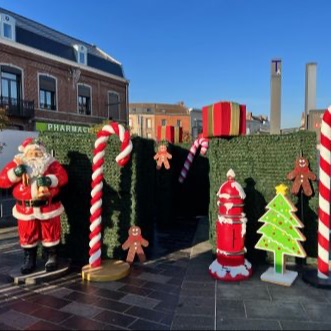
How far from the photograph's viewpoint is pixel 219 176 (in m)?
5.27

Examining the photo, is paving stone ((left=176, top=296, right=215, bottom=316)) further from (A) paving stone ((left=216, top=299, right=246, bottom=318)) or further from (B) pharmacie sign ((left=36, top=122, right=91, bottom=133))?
(B) pharmacie sign ((left=36, top=122, right=91, bottom=133))

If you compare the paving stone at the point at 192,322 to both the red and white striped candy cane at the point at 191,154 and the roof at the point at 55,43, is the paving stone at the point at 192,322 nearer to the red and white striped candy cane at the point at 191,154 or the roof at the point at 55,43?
the red and white striped candy cane at the point at 191,154

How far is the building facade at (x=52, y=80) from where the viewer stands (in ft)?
62.5

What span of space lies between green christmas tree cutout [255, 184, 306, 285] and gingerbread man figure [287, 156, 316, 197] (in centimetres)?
43

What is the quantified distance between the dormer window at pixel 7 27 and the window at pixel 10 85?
1.79 m

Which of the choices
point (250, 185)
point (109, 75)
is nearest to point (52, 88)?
point (109, 75)

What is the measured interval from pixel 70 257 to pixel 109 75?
22.8 metres

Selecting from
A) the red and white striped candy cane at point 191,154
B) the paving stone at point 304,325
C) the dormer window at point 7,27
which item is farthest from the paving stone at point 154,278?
the dormer window at point 7,27

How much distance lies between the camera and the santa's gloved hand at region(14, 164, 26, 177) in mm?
4332

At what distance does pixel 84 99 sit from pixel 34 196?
69.6 feet

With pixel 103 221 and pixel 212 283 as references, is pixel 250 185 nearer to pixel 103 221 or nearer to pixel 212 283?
pixel 212 283

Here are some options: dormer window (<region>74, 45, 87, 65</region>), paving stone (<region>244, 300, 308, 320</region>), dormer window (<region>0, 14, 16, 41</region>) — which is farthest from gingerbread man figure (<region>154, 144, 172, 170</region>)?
dormer window (<region>74, 45, 87, 65</region>)

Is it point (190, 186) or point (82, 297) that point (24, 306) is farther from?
point (190, 186)

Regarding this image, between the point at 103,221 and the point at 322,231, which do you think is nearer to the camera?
the point at 322,231
